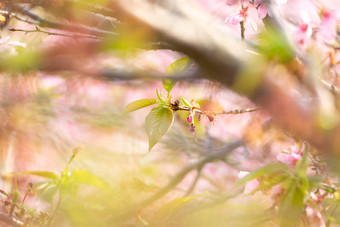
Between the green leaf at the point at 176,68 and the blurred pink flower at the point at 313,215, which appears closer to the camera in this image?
the blurred pink flower at the point at 313,215

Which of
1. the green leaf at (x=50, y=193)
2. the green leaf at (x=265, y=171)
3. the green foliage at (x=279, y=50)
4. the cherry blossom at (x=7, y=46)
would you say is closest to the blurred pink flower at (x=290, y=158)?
the green leaf at (x=265, y=171)

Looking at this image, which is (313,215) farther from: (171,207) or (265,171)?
(171,207)

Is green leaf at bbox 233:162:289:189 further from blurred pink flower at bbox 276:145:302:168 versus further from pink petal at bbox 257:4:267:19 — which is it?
pink petal at bbox 257:4:267:19

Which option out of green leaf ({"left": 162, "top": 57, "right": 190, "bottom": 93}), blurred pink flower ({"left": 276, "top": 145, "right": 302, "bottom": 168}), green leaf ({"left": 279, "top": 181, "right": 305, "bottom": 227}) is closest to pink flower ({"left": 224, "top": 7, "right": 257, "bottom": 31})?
green leaf ({"left": 162, "top": 57, "right": 190, "bottom": 93})

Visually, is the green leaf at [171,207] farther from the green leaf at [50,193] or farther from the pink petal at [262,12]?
the pink petal at [262,12]

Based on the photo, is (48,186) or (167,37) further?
(48,186)

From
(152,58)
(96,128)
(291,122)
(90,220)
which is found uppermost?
(291,122)

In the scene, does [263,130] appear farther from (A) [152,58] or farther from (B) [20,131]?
(A) [152,58]

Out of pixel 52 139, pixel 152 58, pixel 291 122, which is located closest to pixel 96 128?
pixel 52 139

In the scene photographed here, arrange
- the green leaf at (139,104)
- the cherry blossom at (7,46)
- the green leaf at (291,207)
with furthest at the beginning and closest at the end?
1. the cherry blossom at (7,46)
2. the green leaf at (139,104)
3. the green leaf at (291,207)
